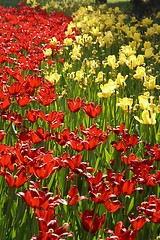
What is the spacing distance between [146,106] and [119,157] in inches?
20.8

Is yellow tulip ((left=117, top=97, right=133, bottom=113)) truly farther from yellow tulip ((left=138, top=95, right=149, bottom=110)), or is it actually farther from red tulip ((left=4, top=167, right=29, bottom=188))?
red tulip ((left=4, top=167, right=29, bottom=188))

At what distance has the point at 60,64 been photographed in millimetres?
6883

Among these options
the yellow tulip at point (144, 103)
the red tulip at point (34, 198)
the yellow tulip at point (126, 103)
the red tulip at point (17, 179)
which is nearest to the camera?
the red tulip at point (34, 198)

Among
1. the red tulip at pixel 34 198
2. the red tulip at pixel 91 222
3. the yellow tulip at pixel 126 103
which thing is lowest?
the red tulip at pixel 91 222

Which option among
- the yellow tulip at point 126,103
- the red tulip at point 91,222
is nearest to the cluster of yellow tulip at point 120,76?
the yellow tulip at point 126,103

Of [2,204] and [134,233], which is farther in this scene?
[2,204]

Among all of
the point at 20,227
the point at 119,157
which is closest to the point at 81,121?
the point at 119,157

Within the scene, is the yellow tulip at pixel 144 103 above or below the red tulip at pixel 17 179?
above

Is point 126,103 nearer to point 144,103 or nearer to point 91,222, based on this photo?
point 144,103

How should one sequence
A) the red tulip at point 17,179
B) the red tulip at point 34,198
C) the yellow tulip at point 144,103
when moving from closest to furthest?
the red tulip at point 34,198 → the red tulip at point 17,179 → the yellow tulip at point 144,103

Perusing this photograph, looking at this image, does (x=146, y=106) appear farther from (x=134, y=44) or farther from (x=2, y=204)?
(x=134, y=44)

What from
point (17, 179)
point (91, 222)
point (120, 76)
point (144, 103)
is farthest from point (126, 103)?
point (91, 222)

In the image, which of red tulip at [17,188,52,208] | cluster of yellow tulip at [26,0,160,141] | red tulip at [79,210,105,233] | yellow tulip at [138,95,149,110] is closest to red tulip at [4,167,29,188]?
red tulip at [17,188,52,208]

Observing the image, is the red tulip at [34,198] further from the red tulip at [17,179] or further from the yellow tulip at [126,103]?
the yellow tulip at [126,103]
